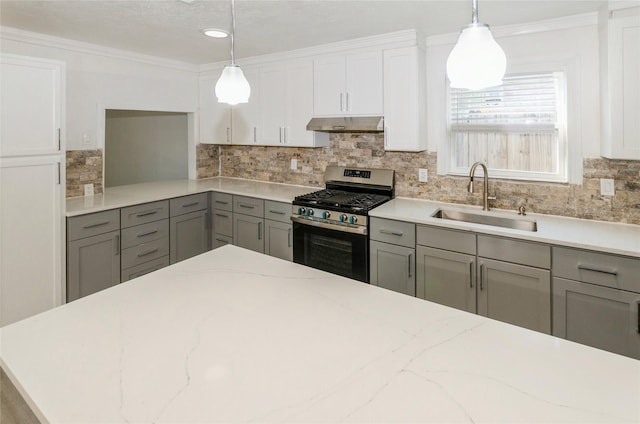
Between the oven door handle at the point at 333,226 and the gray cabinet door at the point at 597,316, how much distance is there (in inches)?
51.5

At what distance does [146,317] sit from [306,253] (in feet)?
6.84

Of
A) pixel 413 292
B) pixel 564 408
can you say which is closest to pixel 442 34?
pixel 413 292

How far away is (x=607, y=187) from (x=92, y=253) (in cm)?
382

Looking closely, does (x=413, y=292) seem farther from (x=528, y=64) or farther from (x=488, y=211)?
(x=528, y=64)

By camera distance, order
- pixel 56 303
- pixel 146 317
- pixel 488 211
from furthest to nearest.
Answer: pixel 488 211 < pixel 56 303 < pixel 146 317

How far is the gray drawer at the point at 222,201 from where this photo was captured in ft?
12.8

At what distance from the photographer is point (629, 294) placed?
203 cm

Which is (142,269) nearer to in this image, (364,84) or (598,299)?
(364,84)

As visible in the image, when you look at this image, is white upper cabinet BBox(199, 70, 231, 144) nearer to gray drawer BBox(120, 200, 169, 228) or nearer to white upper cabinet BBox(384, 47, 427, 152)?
gray drawer BBox(120, 200, 169, 228)

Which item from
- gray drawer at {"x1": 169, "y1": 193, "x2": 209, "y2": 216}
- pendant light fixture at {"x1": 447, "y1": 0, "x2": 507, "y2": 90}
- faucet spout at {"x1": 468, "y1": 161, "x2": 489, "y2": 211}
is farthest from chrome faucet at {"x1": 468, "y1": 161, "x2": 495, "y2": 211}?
gray drawer at {"x1": 169, "y1": 193, "x2": 209, "y2": 216}

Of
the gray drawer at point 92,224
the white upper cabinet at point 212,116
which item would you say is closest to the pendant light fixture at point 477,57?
the gray drawer at point 92,224

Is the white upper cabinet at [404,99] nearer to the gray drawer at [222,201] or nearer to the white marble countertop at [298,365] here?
the gray drawer at [222,201]

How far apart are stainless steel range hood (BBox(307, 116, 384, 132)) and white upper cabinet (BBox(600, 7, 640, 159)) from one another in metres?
1.54

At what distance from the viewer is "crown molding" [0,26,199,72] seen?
2940 millimetres
